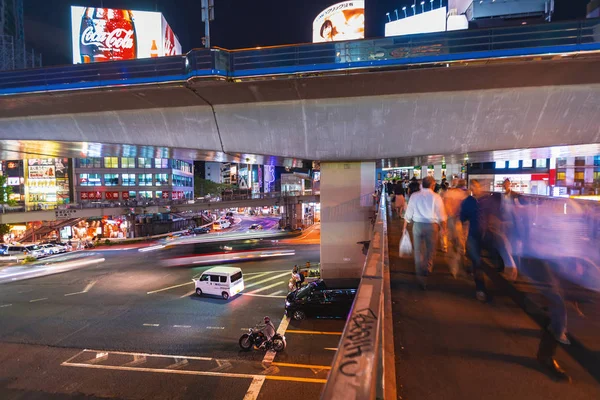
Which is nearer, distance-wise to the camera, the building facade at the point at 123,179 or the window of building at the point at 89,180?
the window of building at the point at 89,180

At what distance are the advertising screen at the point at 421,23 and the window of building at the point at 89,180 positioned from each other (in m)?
56.4

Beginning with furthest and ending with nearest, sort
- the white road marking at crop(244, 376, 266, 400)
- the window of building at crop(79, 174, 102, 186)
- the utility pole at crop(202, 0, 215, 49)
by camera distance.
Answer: the window of building at crop(79, 174, 102, 186)
the utility pole at crop(202, 0, 215, 49)
the white road marking at crop(244, 376, 266, 400)

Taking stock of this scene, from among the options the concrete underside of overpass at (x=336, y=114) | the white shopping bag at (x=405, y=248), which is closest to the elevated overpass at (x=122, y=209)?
the concrete underside of overpass at (x=336, y=114)

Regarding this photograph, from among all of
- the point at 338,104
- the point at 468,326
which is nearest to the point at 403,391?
the point at 468,326

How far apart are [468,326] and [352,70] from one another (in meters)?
8.27

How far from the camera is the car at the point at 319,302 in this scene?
13047mm

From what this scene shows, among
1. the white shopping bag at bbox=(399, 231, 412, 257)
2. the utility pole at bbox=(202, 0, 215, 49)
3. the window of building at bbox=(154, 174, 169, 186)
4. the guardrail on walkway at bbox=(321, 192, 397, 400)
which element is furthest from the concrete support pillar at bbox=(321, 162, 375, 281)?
the window of building at bbox=(154, 174, 169, 186)

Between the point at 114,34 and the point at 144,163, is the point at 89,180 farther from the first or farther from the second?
the point at 114,34

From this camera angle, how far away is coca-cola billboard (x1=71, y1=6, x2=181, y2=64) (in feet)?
64.3

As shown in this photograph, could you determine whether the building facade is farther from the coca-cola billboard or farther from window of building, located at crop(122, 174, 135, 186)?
the coca-cola billboard

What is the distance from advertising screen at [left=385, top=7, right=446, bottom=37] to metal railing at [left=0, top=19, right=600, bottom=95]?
15835 millimetres

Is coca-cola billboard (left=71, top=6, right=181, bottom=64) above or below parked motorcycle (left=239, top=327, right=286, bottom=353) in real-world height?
above

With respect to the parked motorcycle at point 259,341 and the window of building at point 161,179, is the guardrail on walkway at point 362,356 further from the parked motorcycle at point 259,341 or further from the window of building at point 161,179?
the window of building at point 161,179

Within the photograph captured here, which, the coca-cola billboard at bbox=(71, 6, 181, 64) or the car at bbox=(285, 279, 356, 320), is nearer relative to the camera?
the car at bbox=(285, 279, 356, 320)
